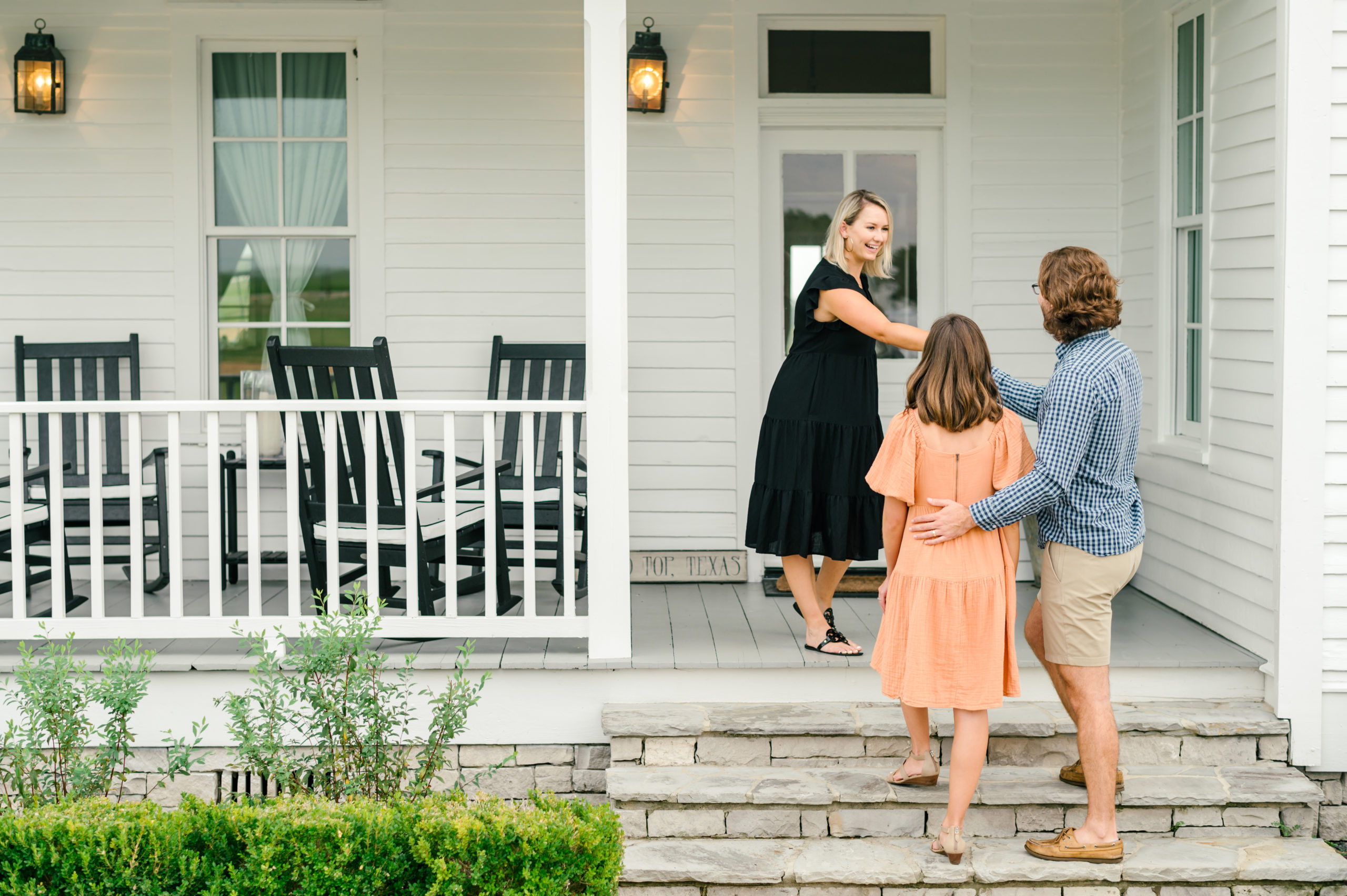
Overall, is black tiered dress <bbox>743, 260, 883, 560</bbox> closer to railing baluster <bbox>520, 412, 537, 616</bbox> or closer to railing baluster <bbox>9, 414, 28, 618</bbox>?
railing baluster <bbox>520, 412, 537, 616</bbox>

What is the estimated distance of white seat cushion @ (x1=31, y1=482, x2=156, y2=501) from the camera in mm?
4953

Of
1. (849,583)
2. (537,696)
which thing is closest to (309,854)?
(537,696)

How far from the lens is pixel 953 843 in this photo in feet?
11.1

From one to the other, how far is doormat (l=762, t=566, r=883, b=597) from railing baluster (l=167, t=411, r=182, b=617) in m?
2.30

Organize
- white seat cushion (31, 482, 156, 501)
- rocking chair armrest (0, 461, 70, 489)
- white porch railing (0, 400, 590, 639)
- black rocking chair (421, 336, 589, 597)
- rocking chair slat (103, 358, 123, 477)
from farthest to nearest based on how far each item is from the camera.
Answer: rocking chair slat (103, 358, 123, 477), black rocking chair (421, 336, 589, 597), white seat cushion (31, 482, 156, 501), rocking chair armrest (0, 461, 70, 489), white porch railing (0, 400, 590, 639)

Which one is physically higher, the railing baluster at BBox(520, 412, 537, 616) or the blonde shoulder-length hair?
the blonde shoulder-length hair

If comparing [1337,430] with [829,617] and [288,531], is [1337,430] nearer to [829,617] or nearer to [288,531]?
[829,617]

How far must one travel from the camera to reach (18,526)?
4309mm

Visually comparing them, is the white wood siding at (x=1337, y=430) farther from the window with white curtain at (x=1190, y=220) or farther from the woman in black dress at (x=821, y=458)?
the woman in black dress at (x=821, y=458)

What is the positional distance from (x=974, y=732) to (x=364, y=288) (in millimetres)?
3509

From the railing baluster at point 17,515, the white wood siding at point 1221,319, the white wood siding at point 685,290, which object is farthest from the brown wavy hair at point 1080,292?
the railing baluster at point 17,515

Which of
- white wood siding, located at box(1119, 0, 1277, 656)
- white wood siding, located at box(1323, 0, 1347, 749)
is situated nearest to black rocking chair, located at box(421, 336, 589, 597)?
white wood siding, located at box(1119, 0, 1277, 656)

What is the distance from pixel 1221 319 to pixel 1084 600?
1733 mm

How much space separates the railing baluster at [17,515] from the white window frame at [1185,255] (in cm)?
421
